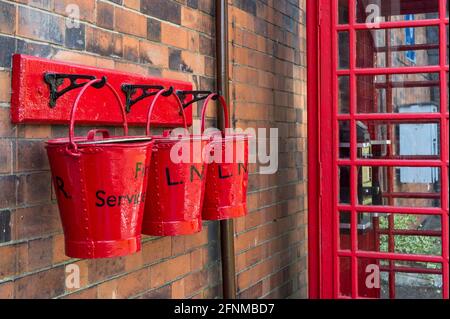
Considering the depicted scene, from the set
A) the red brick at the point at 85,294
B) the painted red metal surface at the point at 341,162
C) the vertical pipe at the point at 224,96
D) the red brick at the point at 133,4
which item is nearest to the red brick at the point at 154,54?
the red brick at the point at 133,4

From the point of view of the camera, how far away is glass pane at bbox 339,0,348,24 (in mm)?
3020

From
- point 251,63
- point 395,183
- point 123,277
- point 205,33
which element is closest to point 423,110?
point 395,183

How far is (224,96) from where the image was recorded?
2.75 meters

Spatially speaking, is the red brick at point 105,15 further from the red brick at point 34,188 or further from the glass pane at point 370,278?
the glass pane at point 370,278

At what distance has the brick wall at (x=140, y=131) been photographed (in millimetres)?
1719

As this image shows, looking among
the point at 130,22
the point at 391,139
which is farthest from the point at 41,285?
the point at 391,139

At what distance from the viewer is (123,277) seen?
2.18m

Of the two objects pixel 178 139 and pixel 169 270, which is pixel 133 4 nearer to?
pixel 178 139

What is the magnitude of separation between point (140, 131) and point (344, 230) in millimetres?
1341

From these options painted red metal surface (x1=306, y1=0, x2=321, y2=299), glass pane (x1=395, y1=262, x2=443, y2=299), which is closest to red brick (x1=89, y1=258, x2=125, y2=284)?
painted red metal surface (x1=306, y1=0, x2=321, y2=299)

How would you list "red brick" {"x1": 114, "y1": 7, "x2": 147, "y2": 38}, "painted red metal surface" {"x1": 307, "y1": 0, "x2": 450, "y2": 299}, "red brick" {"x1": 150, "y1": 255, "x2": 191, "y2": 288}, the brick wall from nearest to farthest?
the brick wall → "red brick" {"x1": 114, "y1": 7, "x2": 147, "y2": 38} → "red brick" {"x1": 150, "y1": 255, "x2": 191, "y2": 288} → "painted red metal surface" {"x1": 307, "y1": 0, "x2": 450, "y2": 299}

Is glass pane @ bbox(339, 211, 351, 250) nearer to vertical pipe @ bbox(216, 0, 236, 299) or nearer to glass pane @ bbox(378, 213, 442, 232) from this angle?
glass pane @ bbox(378, 213, 442, 232)
